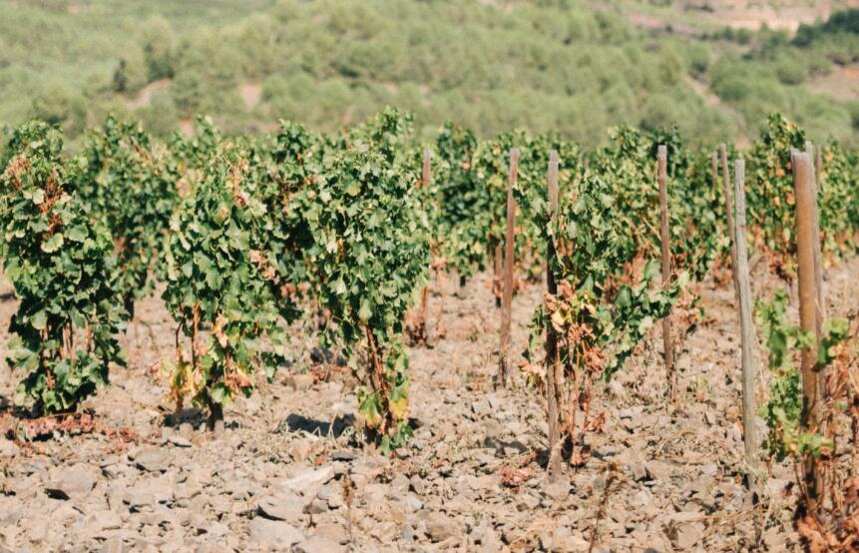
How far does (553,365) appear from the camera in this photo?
7023mm

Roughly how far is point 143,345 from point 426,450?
17.6 ft

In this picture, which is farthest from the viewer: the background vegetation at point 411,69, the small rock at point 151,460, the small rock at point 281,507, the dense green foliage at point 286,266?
the background vegetation at point 411,69

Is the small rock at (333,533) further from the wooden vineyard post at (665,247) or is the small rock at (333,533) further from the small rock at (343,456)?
the wooden vineyard post at (665,247)

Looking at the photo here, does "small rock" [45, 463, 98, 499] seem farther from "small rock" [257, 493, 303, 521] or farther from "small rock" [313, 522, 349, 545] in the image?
"small rock" [313, 522, 349, 545]

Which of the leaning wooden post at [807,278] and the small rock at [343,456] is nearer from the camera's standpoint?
the leaning wooden post at [807,278]

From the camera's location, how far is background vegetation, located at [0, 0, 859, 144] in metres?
71.6

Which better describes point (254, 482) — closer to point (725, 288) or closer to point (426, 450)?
point (426, 450)

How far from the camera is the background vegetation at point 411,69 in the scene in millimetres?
71562

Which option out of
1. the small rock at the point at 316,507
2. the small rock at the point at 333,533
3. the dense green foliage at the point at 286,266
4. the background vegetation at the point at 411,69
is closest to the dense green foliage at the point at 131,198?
the dense green foliage at the point at 286,266

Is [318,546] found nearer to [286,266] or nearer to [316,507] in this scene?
[316,507]

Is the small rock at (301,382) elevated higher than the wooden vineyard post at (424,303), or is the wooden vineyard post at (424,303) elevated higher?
A: the wooden vineyard post at (424,303)

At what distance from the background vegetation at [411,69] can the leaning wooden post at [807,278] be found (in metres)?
50.7

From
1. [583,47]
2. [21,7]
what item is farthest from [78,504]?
[21,7]

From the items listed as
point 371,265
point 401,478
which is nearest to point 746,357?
point 401,478
